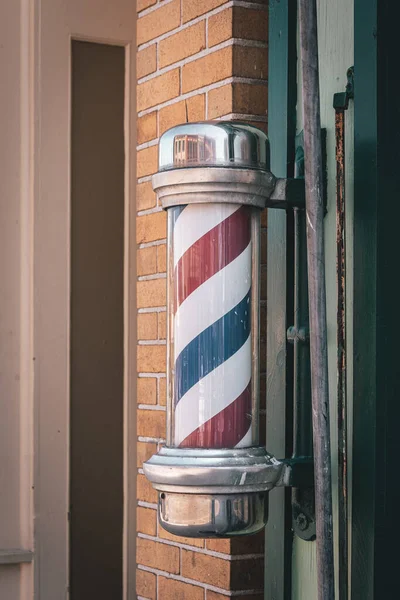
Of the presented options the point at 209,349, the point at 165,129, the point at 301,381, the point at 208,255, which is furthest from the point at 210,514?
the point at 165,129

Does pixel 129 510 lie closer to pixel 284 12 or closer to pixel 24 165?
pixel 24 165

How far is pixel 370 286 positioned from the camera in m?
1.74

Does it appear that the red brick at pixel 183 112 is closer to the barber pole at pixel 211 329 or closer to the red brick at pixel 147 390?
the red brick at pixel 147 390

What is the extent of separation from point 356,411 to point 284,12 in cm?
82

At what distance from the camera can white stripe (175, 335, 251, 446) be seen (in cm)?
154

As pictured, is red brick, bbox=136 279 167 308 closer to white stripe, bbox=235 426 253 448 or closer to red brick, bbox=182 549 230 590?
red brick, bbox=182 549 230 590

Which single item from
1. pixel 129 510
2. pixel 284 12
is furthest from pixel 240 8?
pixel 129 510

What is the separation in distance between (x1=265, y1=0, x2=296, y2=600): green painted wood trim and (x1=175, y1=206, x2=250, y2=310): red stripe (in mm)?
460

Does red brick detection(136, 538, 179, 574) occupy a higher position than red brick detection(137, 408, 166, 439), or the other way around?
red brick detection(137, 408, 166, 439)

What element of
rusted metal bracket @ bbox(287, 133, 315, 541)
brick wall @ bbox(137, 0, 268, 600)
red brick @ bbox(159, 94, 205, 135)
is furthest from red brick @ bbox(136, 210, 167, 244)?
rusted metal bracket @ bbox(287, 133, 315, 541)

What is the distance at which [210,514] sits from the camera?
1.51m

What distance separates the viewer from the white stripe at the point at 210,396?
154 centimetres

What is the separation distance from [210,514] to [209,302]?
0.30 metres

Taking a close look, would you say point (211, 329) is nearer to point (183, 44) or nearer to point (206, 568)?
point (206, 568)
